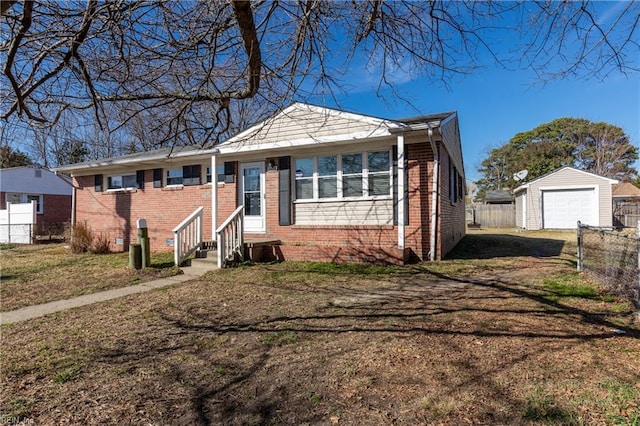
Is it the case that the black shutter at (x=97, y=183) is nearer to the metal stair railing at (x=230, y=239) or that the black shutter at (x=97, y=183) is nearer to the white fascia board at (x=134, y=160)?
the white fascia board at (x=134, y=160)

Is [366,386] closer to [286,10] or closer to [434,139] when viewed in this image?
[286,10]

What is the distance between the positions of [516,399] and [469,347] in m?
0.94

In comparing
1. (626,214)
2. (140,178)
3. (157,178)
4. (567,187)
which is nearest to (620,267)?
(157,178)

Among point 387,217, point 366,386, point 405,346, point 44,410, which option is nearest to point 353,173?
point 387,217

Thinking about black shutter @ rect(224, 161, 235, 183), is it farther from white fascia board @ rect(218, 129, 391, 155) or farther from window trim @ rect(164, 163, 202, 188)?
window trim @ rect(164, 163, 202, 188)

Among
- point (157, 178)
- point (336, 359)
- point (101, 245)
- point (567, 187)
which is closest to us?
point (336, 359)

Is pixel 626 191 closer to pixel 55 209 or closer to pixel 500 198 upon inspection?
pixel 500 198

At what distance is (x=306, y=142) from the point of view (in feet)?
31.9

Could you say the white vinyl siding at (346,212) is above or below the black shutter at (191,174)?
below

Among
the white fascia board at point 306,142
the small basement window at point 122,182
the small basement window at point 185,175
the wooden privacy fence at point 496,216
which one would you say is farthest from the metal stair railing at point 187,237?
the wooden privacy fence at point 496,216

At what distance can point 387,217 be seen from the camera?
9.23 metres

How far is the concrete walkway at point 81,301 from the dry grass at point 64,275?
Answer: 330mm

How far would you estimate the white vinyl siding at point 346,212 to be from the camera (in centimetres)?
930

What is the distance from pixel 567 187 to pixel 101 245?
23.6m
